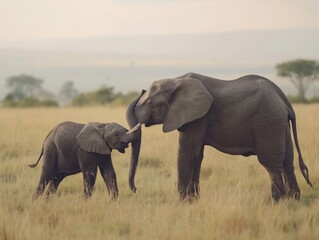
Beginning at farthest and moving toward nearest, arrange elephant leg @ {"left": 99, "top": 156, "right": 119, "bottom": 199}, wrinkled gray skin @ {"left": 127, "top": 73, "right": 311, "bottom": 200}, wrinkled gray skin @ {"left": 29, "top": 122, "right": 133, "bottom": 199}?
elephant leg @ {"left": 99, "top": 156, "right": 119, "bottom": 199}
wrinkled gray skin @ {"left": 29, "top": 122, "right": 133, "bottom": 199}
wrinkled gray skin @ {"left": 127, "top": 73, "right": 311, "bottom": 200}

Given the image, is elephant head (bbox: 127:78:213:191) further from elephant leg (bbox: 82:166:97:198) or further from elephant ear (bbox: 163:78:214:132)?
elephant leg (bbox: 82:166:97:198)

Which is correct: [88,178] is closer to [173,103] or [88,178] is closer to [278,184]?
[173,103]

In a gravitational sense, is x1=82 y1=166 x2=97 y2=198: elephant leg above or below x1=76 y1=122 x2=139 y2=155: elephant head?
below

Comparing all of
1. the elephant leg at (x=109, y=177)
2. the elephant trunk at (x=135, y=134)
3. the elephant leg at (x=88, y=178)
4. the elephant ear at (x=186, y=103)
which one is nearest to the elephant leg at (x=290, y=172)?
the elephant ear at (x=186, y=103)

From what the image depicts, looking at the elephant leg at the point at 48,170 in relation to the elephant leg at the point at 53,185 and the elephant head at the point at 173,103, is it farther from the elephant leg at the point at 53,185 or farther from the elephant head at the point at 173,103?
the elephant head at the point at 173,103

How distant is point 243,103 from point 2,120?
13.3m

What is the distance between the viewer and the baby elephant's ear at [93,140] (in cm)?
664

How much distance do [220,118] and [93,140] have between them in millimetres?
1533

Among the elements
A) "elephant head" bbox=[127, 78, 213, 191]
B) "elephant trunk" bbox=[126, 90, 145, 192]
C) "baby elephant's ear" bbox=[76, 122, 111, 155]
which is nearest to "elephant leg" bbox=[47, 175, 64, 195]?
"baby elephant's ear" bbox=[76, 122, 111, 155]

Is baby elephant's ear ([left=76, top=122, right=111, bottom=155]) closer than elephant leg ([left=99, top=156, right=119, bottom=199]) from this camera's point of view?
Yes

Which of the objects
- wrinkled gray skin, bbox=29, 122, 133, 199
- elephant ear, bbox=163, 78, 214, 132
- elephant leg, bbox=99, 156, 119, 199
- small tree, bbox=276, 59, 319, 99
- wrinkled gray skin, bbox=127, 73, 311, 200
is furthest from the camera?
small tree, bbox=276, 59, 319, 99

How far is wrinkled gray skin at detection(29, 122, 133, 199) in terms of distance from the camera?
6633 mm

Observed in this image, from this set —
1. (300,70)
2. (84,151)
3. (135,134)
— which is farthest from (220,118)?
(300,70)

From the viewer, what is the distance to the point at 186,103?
6.46 m
